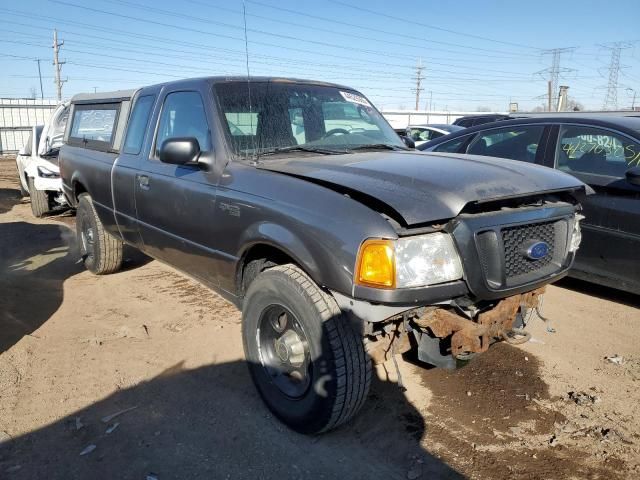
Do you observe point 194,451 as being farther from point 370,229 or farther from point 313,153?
point 313,153

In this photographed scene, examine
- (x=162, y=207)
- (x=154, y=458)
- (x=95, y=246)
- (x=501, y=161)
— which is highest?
(x=501, y=161)

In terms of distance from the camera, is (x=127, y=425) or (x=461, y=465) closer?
(x=461, y=465)

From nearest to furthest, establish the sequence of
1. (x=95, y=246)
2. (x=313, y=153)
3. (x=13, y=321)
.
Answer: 1. (x=313, y=153)
2. (x=13, y=321)
3. (x=95, y=246)

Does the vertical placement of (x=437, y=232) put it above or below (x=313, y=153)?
below

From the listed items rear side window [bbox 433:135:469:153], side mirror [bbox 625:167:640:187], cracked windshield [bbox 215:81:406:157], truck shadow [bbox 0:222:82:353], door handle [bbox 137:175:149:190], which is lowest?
truck shadow [bbox 0:222:82:353]

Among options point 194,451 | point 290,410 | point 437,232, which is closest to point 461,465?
point 290,410

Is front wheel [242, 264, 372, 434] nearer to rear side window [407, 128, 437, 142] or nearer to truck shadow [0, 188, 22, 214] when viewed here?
truck shadow [0, 188, 22, 214]

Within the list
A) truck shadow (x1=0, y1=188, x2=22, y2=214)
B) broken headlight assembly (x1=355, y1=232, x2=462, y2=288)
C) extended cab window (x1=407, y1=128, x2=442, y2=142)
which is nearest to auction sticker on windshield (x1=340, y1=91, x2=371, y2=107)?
broken headlight assembly (x1=355, y1=232, x2=462, y2=288)

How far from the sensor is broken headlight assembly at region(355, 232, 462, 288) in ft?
7.54

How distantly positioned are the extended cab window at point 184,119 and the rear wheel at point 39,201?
6192 millimetres

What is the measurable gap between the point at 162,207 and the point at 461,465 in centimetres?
269

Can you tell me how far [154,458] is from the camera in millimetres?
2672

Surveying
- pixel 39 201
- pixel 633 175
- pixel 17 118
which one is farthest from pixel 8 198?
pixel 17 118

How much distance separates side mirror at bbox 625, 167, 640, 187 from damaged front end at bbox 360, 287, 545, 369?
1.82 meters
